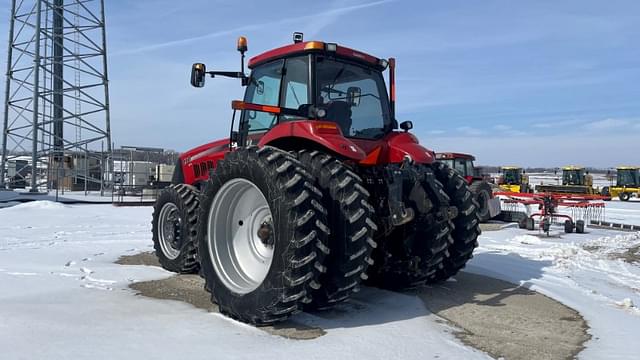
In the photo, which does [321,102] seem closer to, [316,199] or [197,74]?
[316,199]

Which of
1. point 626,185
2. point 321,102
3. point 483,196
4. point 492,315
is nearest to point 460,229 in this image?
point 492,315

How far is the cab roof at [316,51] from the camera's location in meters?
5.42

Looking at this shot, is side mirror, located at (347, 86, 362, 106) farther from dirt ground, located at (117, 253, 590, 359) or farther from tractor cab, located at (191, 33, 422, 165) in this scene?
dirt ground, located at (117, 253, 590, 359)

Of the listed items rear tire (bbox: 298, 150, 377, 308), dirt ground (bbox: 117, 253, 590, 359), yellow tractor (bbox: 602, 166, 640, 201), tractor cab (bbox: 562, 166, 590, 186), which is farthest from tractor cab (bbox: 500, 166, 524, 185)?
rear tire (bbox: 298, 150, 377, 308)

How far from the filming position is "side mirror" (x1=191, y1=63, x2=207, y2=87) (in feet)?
20.7

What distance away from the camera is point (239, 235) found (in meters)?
5.27

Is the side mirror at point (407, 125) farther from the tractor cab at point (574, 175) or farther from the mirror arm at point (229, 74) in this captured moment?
the tractor cab at point (574, 175)

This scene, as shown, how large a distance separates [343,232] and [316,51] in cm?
208

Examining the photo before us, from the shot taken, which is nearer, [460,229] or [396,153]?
[396,153]

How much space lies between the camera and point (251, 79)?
20.7 ft

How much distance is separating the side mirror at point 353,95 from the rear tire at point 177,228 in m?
2.43

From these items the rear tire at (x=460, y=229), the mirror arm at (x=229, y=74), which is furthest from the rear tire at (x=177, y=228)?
the rear tire at (x=460, y=229)

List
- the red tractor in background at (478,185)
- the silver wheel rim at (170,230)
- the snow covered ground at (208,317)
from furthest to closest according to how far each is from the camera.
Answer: the red tractor in background at (478,185)
the silver wheel rim at (170,230)
the snow covered ground at (208,317)

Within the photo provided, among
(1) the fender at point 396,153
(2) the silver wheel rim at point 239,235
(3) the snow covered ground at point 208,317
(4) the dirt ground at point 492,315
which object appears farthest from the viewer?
(1) the fender at point 396,153
